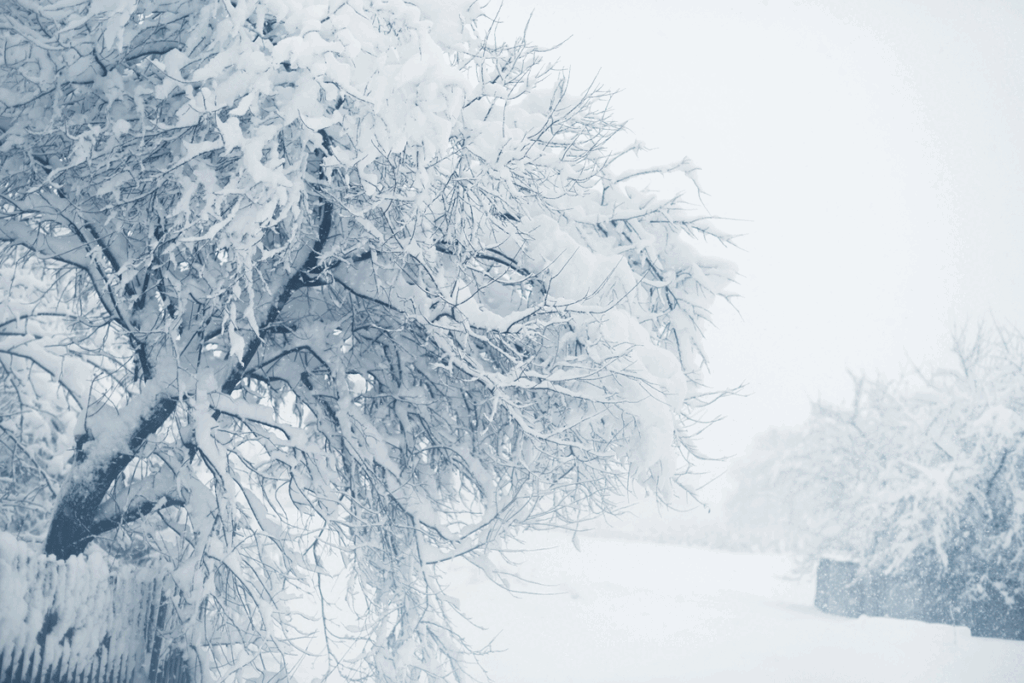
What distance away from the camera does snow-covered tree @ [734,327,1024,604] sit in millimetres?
15617

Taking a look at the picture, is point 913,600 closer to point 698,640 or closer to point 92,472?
point 698,640

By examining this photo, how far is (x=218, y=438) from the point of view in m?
4.68

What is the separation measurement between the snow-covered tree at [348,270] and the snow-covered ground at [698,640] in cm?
296

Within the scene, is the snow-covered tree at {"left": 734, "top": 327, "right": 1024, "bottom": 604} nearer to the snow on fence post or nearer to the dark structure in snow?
the dark structure in snow

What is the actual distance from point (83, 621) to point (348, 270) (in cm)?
262

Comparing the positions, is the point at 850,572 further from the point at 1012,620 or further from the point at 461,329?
the point at 461,329

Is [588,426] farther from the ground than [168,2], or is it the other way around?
[168,2]

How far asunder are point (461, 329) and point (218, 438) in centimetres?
180

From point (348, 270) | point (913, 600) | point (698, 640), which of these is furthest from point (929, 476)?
point (348, 270)

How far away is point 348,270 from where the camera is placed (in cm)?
482

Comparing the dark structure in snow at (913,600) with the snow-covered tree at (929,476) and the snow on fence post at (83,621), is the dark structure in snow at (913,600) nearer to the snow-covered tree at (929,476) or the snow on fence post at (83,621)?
the snow-covered tree at (929,476)

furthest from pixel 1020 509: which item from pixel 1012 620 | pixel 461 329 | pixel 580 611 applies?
pixel 461 329

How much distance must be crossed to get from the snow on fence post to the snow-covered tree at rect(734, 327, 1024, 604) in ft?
50.2

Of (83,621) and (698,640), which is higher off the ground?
(698,640)
